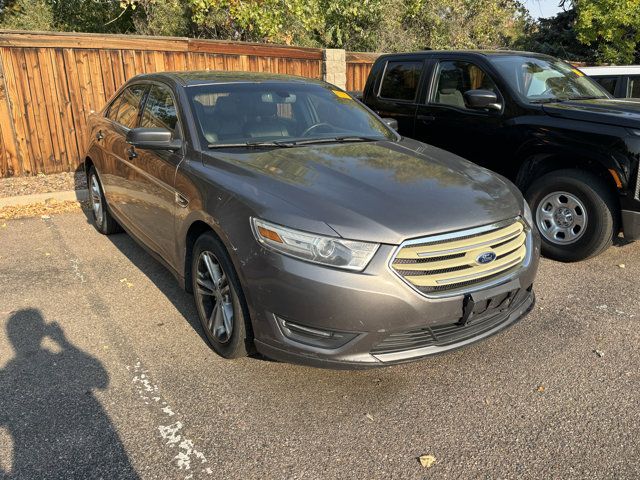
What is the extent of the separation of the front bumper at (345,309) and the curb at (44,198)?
17.6 ft

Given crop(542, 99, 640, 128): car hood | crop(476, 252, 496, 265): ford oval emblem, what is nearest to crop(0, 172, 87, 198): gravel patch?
crop(542, 99, 640, 128): car hood

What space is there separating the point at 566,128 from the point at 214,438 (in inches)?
160

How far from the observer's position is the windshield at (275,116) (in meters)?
3.75

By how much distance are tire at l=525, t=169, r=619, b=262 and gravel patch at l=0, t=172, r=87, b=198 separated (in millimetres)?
6009

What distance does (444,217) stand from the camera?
278 centimetres

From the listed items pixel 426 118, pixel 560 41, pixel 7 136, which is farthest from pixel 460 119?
pixel 560 41

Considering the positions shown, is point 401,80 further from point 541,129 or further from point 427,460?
point 427,460

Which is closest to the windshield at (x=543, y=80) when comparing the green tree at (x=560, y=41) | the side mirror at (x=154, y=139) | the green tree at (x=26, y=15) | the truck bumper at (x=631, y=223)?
the truck bumper at (x=631, y=223)

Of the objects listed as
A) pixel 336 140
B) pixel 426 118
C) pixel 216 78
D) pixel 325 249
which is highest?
pixel 216 78

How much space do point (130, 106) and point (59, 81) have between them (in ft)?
13.0

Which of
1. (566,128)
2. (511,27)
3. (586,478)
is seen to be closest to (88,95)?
(566,128)

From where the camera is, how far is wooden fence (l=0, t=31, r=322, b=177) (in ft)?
25.2

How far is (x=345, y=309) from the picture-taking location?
101 inches

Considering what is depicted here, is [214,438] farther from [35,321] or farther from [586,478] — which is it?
[35,321]
